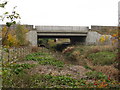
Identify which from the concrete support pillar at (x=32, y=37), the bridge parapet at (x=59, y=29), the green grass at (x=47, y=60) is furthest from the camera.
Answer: the bridge parapet at (x=59, y=29)

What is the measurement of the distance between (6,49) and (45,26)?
32622 mm

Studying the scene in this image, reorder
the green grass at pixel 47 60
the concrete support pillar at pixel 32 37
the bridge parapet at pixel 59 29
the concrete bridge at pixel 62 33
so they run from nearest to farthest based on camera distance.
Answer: the green grass at pixel 47 60
the concrete support pillar at pixel 32 37
the concrete bridge at pixel 62 33
the bridge parapet at pixel 59 29

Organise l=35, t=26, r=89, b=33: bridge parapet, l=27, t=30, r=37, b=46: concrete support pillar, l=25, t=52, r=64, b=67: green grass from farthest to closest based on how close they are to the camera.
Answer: l=35, t=26, r=89, b=33: bridge parapet → l=27, t=30, r=37, b=46: concrete support pillar → l=25, t=52, r=64, b=67: green grass

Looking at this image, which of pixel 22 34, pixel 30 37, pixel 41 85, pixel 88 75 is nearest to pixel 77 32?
pixel 30 37

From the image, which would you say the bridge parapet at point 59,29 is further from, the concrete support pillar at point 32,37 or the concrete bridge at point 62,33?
the concrete support pillar at point 32,37

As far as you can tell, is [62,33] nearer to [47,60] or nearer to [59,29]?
[59,29]

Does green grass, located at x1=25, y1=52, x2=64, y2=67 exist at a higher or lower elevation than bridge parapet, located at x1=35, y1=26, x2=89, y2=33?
lower

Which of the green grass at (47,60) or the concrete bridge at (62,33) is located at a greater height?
the concrete bridge at (62,33)

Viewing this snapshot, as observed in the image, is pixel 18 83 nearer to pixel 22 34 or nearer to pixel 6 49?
pixel 6 49

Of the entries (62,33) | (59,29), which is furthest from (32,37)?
(62,33)

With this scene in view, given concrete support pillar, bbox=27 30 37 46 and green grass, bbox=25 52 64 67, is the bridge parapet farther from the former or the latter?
green grass, bbox=25 52 64 67

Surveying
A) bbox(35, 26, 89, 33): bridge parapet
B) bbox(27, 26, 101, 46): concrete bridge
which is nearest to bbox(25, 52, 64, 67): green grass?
bbox(27, 26, 101, 46): concrete bridge

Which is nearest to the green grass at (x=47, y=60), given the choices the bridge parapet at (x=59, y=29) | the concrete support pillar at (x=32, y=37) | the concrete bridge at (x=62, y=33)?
the concrete support pillar at (x=32, y=37)

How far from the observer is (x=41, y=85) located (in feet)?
24.0
